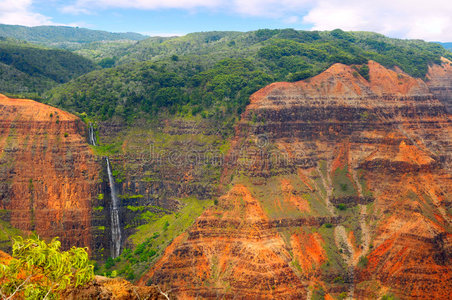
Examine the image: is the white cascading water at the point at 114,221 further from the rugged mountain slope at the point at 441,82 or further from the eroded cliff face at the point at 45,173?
the rugged mountain slope at the point at 441,82

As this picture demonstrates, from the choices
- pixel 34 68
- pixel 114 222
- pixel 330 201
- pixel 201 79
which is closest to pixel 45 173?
pixel 114 222

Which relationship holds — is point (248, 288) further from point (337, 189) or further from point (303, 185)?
point (337, 189)

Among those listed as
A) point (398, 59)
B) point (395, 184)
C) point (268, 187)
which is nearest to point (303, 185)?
point (268, 187)

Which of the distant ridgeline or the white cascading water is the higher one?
the distant ridgeline

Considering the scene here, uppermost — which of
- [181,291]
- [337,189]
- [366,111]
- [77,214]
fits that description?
[366,111]

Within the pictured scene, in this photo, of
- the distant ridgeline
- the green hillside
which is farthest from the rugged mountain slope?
the green hillside

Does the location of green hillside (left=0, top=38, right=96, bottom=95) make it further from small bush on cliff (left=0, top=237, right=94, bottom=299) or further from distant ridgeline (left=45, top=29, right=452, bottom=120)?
small bush on cliff (left=0, top=237, right=94, bottom=299)
